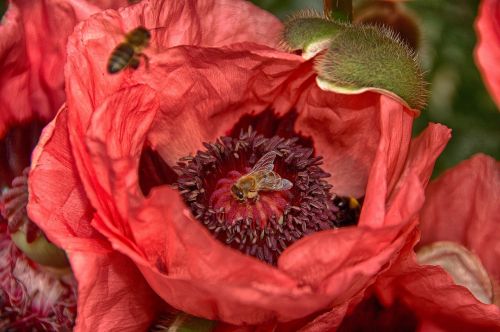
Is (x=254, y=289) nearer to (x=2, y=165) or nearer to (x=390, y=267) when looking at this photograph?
(x=390, y=267)

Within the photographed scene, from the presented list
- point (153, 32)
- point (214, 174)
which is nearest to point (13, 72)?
point (153, 32)

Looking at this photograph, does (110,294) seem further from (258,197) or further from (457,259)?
(457,259)

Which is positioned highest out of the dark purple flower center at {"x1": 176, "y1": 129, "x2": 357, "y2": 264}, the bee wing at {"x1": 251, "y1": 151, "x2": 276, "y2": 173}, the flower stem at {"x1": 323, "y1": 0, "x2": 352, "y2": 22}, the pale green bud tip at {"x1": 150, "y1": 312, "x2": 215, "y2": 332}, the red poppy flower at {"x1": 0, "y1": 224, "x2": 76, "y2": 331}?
the flower stem at {"x1": 323, "y1": 0, "x2": 352, "y2": 22}

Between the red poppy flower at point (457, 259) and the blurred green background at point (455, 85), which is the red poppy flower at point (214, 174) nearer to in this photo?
the red poppy flower at point (457, 259)

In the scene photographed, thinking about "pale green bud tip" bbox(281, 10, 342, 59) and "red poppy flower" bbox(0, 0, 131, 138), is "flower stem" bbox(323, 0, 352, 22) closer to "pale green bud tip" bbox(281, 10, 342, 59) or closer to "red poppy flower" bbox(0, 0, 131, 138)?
"pale green bud tip" bbox(281, 10, 342, 59)

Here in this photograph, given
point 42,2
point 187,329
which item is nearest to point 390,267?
point 187,329

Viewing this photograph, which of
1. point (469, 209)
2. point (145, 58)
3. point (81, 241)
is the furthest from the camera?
point (469, 209)

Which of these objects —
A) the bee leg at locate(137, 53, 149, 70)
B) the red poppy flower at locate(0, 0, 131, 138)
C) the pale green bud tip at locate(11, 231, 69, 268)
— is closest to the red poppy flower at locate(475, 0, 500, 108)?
the bee leg at locate(137, 53, 149, 70)
